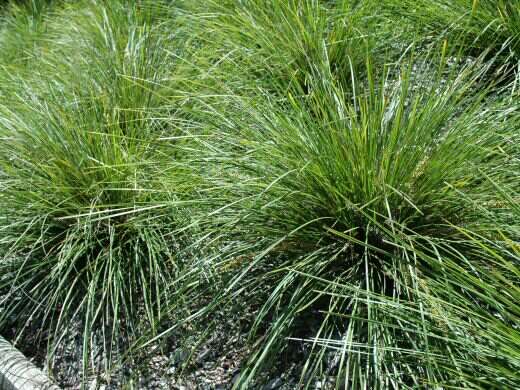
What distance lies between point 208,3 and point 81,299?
214 centimetres

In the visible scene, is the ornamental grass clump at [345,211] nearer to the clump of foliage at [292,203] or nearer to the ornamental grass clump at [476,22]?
the clump of foliage at [292,203]

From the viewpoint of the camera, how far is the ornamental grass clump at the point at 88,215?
3139 millimetres

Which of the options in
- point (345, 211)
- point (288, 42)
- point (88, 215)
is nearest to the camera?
point (345, 211)

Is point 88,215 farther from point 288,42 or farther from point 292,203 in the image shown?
point 288,42

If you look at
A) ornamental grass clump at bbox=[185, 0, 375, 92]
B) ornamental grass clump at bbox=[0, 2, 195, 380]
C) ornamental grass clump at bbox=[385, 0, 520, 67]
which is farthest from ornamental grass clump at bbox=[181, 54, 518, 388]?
ornamental grass clump at bbox=[185, 0, 375, 92]

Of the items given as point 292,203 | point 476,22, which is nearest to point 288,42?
point 476,22

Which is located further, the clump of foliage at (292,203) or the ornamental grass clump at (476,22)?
the ornamental grass clump at (476,22)

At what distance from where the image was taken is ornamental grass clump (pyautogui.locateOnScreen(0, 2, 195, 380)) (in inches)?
124

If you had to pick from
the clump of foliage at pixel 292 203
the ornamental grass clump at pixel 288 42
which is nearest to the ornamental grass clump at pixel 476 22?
the clump of foliage at pixel 292 203

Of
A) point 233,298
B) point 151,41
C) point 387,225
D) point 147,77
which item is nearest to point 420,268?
point 387,225

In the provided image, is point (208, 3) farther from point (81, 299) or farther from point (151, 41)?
point (81, 299)

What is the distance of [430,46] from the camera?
3656mm

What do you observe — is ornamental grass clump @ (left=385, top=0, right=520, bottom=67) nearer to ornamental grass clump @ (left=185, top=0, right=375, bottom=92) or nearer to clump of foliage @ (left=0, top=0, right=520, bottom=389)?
clump of foliage @ (left=0, top=0, right=520, bottom=389)

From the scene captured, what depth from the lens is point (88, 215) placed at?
3146mm
